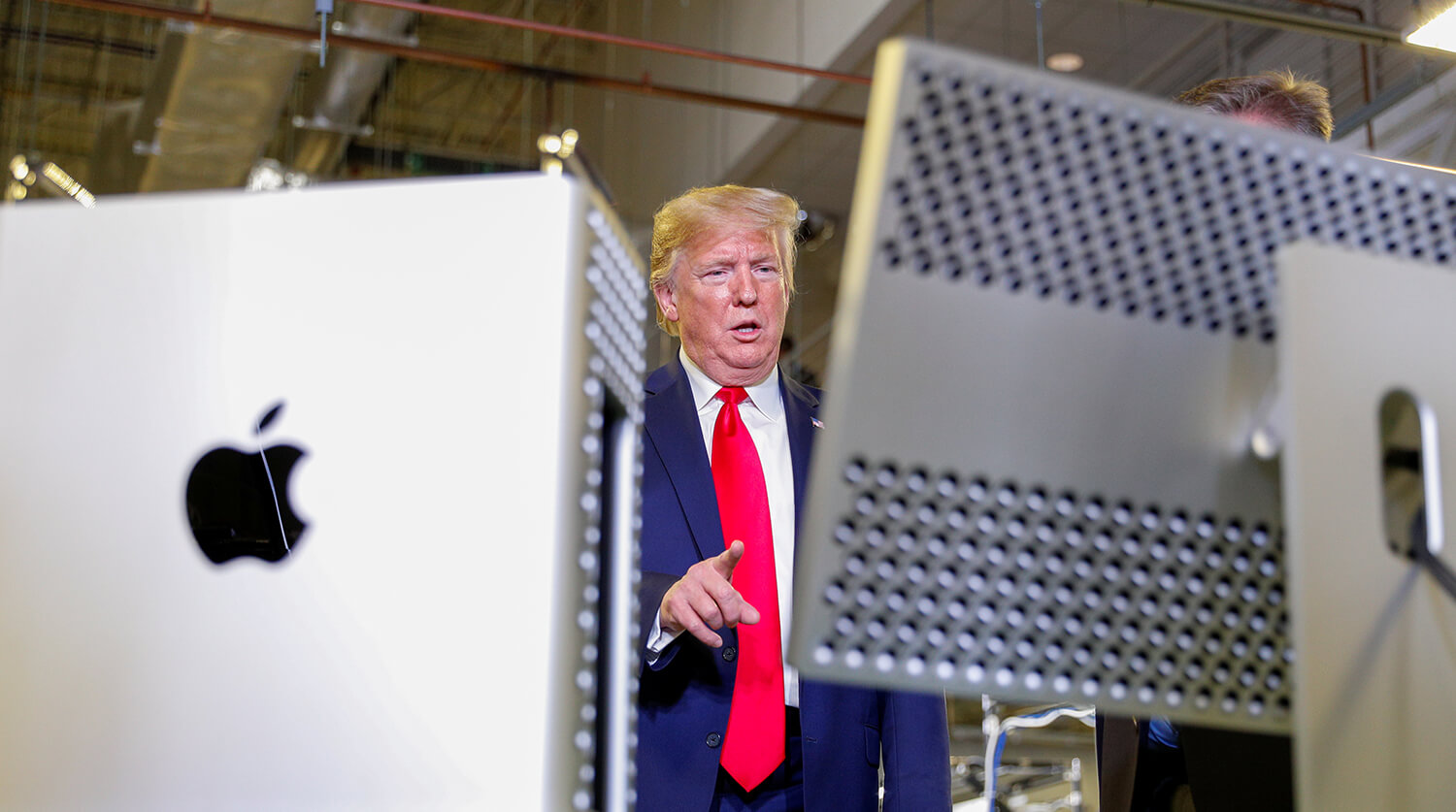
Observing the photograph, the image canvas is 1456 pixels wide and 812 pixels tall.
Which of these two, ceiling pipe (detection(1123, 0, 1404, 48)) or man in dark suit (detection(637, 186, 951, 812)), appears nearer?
man in dark suit (detection(637, 186, 951, 812))

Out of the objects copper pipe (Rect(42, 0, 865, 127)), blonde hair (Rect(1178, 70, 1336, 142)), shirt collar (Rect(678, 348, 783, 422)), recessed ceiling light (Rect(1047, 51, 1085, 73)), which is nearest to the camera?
blonde hair (Rect(1178, 70, 1336, 142))

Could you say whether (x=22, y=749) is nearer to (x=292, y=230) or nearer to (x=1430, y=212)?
(x=292, y=230)

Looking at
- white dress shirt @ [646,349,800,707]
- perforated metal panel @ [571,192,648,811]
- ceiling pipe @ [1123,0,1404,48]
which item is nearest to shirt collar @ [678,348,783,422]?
white dress shirt @ [646,349,800,707]

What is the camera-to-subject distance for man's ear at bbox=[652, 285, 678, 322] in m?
2.38

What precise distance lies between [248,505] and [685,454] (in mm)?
1197

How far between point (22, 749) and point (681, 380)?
1.39 m

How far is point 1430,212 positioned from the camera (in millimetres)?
867

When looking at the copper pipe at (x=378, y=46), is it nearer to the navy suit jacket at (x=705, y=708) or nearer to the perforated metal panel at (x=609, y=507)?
the navy suit jacket at (x=705, y=708)

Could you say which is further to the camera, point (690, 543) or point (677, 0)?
point (677, 0)

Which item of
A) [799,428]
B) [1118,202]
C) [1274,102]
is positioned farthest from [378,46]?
[1118,202]

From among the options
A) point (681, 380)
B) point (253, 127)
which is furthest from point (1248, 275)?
point (253, 127)

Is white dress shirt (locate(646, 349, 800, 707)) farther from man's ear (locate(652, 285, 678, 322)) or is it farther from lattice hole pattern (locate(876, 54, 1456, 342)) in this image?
lattice hole pattern (locate(876, 54, 1456, 342))

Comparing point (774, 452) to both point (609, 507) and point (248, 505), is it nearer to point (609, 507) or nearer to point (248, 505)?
point (609, 507)

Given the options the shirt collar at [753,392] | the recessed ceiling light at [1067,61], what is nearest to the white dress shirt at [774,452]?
the shirt collar at [753,392]
